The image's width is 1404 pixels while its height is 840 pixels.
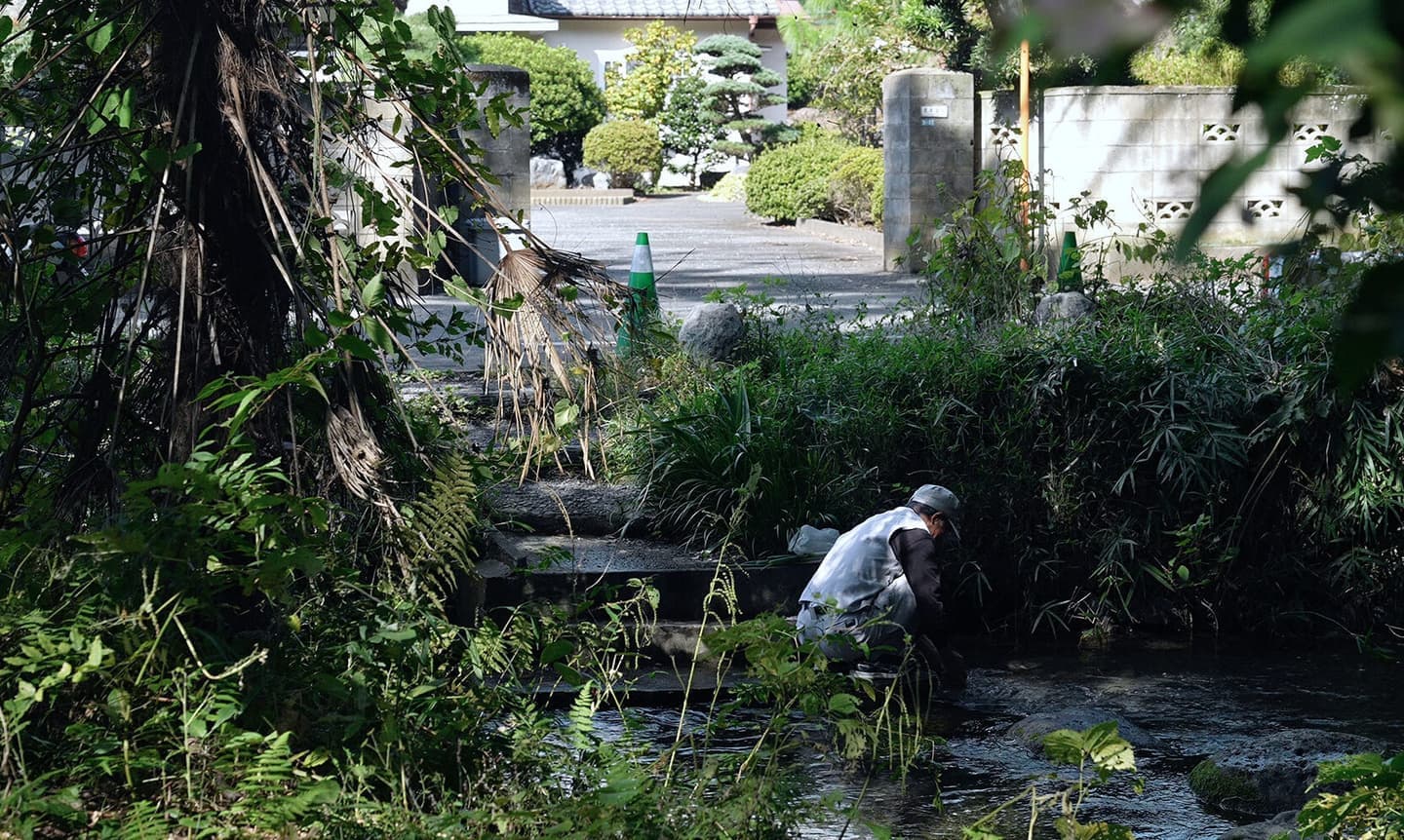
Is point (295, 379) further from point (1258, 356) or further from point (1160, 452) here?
point (1258, 356)

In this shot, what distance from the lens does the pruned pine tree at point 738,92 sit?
1805 inches

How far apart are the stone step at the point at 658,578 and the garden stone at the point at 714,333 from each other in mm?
2167

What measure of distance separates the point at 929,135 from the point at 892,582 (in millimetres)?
12219

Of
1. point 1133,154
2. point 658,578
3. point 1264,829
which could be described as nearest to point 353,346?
point 1264,829

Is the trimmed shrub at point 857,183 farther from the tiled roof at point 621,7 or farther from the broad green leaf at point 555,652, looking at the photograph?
the tiled roof at point 621,7

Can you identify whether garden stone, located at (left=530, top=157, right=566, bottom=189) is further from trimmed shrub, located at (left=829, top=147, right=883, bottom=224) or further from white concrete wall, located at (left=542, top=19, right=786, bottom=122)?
trimmed shrub, located at (left=829, top=147, right=883, bottom=224)

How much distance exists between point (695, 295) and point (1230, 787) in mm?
11546

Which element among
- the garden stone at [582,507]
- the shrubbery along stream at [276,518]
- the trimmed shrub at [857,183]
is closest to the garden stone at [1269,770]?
the shrubbery along stream at [276,518]

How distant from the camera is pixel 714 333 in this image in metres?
9.93

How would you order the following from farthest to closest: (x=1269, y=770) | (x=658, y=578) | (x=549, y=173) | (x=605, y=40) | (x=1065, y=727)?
(x=605, y=40)
(x=549, y=173)
(x=658, y=578)
(x=1065, y=727)
(x=1269, y=770)

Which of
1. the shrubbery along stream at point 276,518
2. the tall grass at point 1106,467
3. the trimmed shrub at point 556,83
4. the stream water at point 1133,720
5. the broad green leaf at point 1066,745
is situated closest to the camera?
the shrubbery along stream at point 276,518

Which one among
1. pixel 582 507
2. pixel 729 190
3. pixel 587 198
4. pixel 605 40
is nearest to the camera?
pixel 582 507

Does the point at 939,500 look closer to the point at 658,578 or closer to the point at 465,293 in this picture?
the point at 658,578

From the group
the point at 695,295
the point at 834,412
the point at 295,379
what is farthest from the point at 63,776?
the point at 695,295
